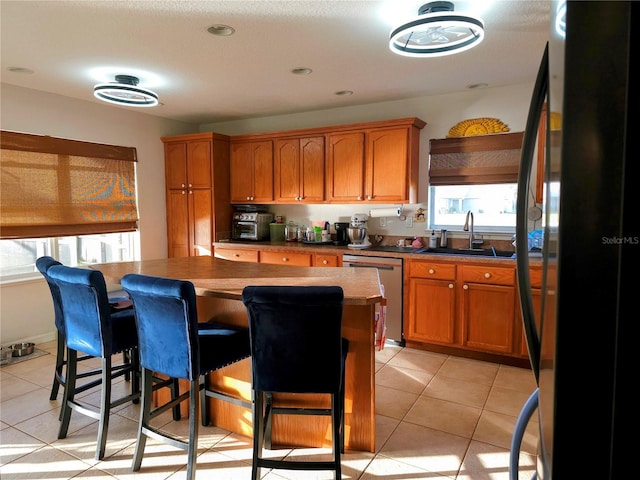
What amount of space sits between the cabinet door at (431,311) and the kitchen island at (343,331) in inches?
52.3

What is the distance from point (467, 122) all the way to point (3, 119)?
4.35 metres

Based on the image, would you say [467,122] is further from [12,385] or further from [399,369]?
[12,385]

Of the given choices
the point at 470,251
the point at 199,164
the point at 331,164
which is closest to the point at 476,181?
the point at 470,251

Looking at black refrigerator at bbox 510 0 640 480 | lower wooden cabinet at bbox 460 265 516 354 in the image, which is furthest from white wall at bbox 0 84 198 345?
black refrigerator at bbox 510 0 640 480

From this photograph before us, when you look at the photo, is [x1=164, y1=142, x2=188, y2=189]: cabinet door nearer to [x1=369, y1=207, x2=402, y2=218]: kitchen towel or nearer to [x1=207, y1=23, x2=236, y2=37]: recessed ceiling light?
[x1=369, y1=207, x2=402, y2=218]: kitchen towel

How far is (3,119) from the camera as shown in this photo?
12.6ft

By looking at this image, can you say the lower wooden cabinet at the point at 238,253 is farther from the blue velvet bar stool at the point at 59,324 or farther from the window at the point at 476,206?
the window at the point at 476,206

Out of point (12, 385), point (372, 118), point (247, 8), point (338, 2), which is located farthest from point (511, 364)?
point (12, 385)

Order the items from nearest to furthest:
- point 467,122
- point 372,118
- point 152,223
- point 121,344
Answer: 1. point 121,344
2. point 467,122
3. point 372,118
4. point 152,223

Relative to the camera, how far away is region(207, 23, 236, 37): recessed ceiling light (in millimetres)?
2627

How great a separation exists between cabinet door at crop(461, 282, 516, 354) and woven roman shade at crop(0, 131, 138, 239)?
3.85m

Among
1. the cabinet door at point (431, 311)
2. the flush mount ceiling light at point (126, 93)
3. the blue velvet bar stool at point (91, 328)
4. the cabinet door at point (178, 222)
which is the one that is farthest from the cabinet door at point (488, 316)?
the cabinet door at point (178, 222)

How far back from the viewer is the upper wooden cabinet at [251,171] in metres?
5.00

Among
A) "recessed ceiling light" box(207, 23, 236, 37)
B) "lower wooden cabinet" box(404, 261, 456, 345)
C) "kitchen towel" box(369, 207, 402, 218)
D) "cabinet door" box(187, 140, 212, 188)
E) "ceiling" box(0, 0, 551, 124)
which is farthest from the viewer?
"cabinet door" box(187, 140, 212, 188)
